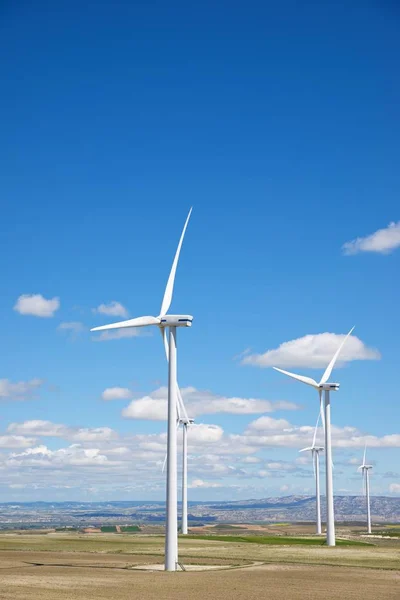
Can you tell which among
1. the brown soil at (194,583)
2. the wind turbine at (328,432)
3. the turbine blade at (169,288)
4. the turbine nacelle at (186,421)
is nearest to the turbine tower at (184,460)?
the turbine nacelle at (186,421)

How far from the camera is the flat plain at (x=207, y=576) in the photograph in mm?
45062

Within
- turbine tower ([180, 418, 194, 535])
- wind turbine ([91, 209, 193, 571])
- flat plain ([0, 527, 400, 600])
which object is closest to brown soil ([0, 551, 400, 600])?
flat plain ([0, 527, 400, 600])

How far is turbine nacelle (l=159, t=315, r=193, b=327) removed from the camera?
62188mm

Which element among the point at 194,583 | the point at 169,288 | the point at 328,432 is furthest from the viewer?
the point at 328,432

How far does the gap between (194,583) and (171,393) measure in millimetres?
14409

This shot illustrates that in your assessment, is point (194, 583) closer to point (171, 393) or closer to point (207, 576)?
point (207, 576)

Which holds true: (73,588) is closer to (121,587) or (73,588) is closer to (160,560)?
(121,587)

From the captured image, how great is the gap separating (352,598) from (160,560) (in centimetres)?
3085

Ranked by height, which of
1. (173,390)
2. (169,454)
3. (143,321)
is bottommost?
A: (169,454)

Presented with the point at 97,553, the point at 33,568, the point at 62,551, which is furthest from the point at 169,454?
the point at 62,551

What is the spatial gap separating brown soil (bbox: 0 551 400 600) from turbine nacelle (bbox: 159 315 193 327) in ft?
58.0

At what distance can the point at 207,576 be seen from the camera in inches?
2190

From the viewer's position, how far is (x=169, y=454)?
58.6 metres

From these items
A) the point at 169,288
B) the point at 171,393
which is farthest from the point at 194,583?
the point at 169,288
